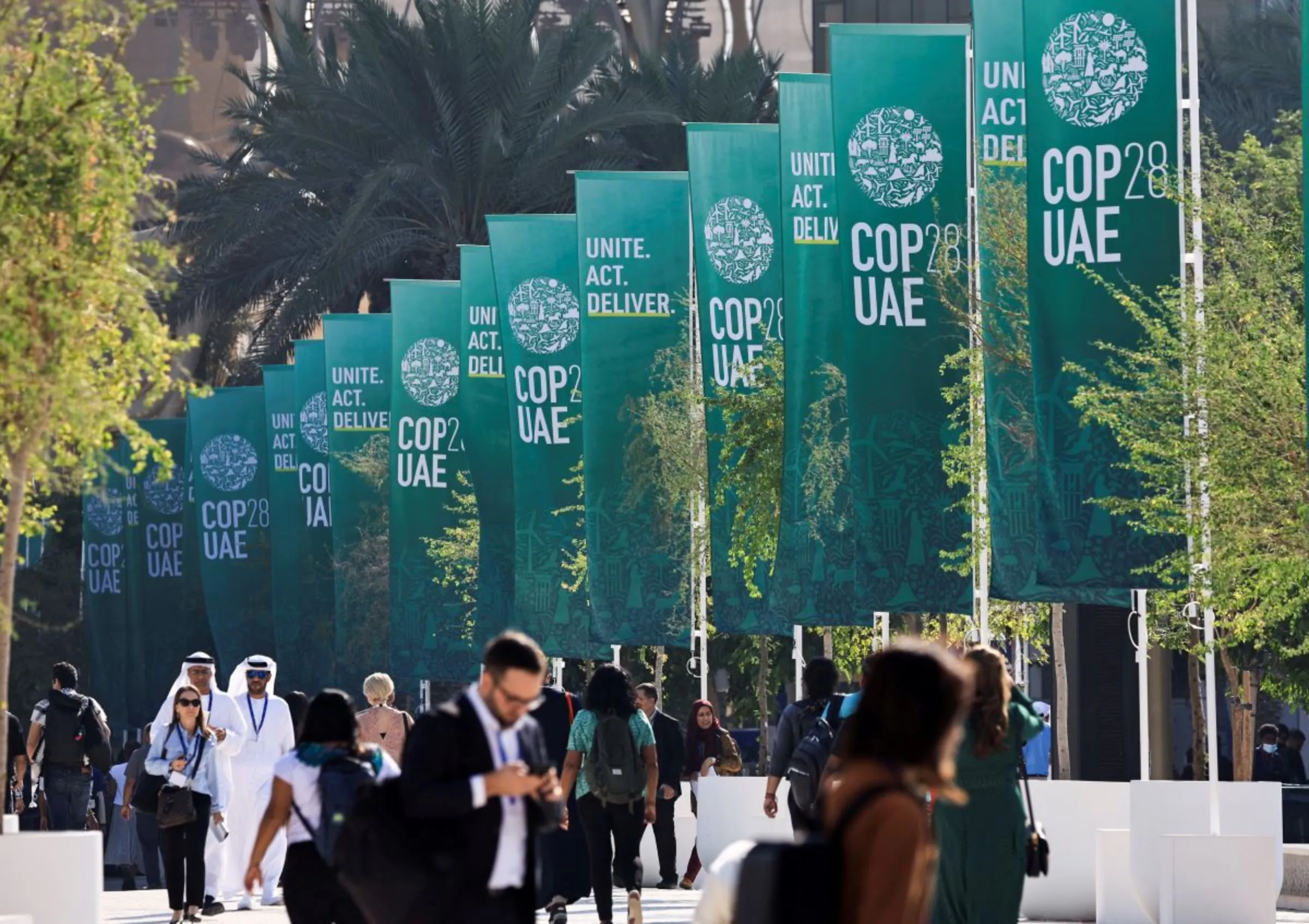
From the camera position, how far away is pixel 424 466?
3606 cm

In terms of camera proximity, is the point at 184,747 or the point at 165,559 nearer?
the point at 184,747

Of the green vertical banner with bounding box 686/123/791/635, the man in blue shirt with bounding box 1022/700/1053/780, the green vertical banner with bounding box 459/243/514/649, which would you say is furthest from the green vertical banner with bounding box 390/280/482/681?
the man in blue shirt with bounding box 1022/700/1053/780

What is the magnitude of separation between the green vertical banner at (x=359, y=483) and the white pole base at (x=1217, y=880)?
21.2 meters

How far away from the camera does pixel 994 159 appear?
64.0 ft

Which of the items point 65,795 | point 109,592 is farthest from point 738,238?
point 109,592

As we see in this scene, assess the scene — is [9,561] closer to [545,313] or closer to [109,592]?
[545,313]

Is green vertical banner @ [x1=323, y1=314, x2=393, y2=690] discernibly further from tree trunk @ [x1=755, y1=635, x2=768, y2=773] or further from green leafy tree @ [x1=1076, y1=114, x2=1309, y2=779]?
A: green leafy tree @ [x1=1076, y1=114, x2=1309, y2=779]

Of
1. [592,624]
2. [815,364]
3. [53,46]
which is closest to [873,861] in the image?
[53,46]

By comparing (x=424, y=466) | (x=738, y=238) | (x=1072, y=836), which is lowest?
(x=1072, y=836)

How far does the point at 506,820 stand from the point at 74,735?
45.7ft

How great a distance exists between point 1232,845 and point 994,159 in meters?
5.34

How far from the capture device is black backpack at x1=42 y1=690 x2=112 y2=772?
2130 cm

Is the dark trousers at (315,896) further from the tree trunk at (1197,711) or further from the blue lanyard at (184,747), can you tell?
the tree trunk at (1197,711)

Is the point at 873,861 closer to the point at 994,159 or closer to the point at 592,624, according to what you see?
the point at 994,159
